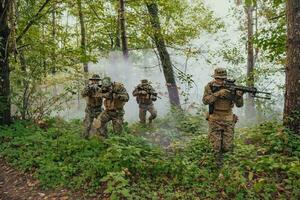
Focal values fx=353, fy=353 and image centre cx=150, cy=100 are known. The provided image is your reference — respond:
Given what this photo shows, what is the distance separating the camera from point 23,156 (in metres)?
8.95

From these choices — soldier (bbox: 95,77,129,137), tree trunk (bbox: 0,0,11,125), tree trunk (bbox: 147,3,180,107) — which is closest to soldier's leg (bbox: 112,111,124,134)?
soldier (bbox: 95,77,129,137)

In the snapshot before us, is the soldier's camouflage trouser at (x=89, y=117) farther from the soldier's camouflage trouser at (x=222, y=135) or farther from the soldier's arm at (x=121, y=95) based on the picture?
the soldier's camouflage trouser at (x=222, y=135)

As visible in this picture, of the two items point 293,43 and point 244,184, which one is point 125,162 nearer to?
point 244,184

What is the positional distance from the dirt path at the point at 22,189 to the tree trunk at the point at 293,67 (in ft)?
15.9

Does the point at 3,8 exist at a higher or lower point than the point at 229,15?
lower

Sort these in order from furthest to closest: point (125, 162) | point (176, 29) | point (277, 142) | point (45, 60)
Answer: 1. point (176, 29)
2. point (45, 60)
3. point (277, 142)
4. point (125, 162)

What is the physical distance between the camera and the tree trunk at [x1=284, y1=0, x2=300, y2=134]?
25.3ft

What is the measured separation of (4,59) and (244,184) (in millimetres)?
8465

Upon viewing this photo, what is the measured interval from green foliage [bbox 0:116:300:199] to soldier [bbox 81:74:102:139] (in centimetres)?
107

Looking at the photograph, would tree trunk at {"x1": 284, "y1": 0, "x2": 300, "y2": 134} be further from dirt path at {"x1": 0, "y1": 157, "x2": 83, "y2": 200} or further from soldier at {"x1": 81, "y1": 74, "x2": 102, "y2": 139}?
soldier at {"x1": 81, "y1": 74, "x2": 102, "y2": 139}

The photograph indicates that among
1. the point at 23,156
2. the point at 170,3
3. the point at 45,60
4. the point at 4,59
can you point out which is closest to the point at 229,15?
the point at 170,3

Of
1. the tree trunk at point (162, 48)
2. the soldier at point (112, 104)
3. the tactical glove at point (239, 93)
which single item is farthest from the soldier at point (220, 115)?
the tree trunk at point (162, 48)

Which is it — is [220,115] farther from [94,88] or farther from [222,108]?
[94,88]

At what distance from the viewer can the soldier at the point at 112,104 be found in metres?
9.76
